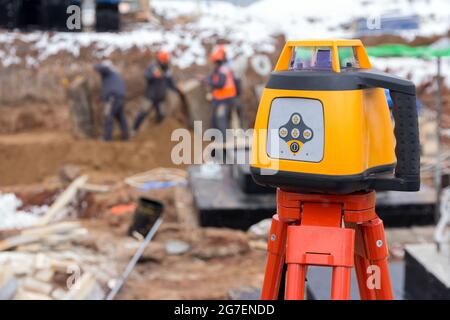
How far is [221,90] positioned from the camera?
12.0m

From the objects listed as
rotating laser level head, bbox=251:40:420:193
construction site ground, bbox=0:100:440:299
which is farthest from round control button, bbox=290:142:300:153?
construction site ground, bbox=0:100:440:299

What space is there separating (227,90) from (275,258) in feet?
32.2

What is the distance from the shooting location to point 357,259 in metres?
2.42

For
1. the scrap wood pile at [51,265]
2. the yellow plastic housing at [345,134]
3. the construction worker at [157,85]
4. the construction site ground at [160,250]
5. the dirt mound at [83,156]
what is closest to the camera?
the yellow plastic housing at [345,134]

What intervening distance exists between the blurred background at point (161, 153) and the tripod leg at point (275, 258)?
0.87 m

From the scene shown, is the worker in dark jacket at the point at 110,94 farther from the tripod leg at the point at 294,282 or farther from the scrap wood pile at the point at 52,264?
the tripod leg at the point at 294,282

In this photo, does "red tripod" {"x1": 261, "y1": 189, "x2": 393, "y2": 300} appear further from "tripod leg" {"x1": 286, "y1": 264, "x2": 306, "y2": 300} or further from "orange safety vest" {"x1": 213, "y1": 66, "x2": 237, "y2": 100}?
"orange safety vest" {"x1": 213, "y1": 66, "x2": 237, "y2": 100}

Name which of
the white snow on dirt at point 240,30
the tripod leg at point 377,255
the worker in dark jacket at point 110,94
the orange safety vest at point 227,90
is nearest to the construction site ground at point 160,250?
the tripod leg at point 377,255

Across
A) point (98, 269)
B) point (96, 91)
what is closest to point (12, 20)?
point (96, 91)

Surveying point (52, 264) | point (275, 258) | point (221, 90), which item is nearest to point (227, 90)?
point (221, 90)

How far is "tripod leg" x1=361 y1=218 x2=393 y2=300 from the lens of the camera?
→ 2314mm

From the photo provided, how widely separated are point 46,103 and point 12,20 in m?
2.67

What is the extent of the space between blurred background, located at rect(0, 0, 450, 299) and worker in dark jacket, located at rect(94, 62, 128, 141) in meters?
0.50

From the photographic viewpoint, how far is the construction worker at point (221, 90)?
11.8 meters
